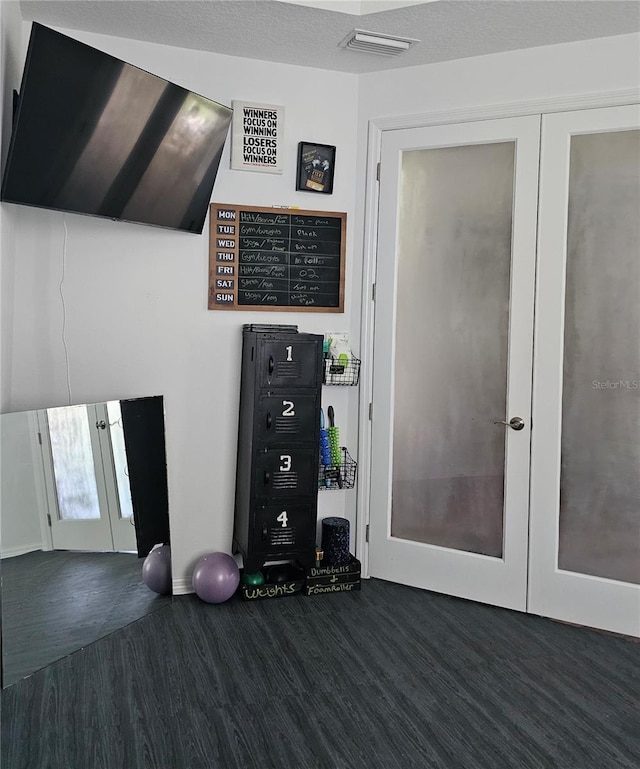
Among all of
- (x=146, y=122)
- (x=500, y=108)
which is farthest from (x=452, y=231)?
(x=146, y=122)

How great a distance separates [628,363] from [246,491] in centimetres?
182

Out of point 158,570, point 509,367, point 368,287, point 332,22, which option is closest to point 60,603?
point 158,570

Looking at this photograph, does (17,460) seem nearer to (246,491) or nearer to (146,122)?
(246,491)

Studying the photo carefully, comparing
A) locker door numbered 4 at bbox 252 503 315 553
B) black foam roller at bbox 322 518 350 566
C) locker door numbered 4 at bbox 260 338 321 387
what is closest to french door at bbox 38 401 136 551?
locker door numbered 4 at bbox 252 503 315 553

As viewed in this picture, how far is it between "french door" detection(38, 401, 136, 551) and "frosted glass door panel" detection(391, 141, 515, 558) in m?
1.39

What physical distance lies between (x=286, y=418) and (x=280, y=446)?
0.13m

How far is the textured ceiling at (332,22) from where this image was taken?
2.83 m

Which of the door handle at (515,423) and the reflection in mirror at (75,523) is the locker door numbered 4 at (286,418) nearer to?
the reflection in mirror at (75,523)

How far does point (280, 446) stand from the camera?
323cm

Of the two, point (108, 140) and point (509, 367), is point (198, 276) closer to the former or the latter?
point (108, 140)

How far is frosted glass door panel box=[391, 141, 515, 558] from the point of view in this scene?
3340mm

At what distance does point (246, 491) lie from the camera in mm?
3270

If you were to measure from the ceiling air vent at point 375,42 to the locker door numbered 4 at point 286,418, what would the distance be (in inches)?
63.5

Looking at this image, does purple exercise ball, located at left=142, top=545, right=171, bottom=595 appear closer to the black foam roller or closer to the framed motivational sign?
the black foam roller
